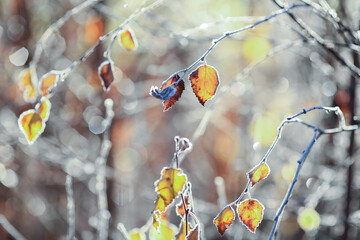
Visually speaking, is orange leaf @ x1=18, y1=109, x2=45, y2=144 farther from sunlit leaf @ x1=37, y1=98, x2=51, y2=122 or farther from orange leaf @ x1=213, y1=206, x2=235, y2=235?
orange leaf @ x1=213, y1=206, x2=235, y2=235

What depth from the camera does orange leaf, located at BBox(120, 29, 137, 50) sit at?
1316mm

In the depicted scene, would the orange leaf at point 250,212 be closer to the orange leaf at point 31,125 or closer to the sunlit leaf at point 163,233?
the sunlit leaf at point 163,233

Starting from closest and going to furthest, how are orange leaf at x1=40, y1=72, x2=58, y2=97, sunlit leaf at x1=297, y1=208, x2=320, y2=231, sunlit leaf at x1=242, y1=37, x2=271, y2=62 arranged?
1. orange leaf at x1=40, y1=72, x2=58, y2=97
2. sunlit leaf at x1=297, y1=208, x2=320, y2=231
3. sunlit leaf at x1=242, y1=37, x2=271, y2=62

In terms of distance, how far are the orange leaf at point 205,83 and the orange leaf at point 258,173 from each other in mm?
210

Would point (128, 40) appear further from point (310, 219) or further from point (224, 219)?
point (310, 219)

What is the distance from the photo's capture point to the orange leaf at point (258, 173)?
1014 mm

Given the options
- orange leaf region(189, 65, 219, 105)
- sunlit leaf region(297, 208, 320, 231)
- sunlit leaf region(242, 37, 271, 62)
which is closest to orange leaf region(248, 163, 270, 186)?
orange leaf region(189, 65, 219, 105)

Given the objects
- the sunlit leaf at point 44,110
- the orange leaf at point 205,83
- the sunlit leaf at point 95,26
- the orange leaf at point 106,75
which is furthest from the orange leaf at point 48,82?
the sunlit leaf at point 95,26

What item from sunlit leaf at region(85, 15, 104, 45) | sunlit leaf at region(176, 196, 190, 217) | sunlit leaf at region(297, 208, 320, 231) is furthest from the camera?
sunlit leaf at region(85, 15, 104, 45)

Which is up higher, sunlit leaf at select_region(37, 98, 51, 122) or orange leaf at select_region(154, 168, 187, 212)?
sunlit leaf at select_region(37, 98, 51, 122)

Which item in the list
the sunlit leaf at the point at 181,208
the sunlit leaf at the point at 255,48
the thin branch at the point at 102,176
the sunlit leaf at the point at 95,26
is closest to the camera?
the sunlit leaf at the point at 181,208

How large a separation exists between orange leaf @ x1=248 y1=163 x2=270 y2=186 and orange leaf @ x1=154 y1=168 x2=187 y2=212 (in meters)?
0.16

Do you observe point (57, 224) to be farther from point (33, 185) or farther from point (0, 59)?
point (0, 59)

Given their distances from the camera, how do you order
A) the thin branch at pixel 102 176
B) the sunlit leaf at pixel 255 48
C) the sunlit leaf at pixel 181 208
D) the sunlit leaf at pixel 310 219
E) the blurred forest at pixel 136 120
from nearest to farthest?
the sunlit leaf at pixel 181 208
the thin branch at pixel 102 176
the sunlit leaf at pixel 310 219
the blurred forest at pixel 136 120
the sunlit leaf at pixel 255 48
